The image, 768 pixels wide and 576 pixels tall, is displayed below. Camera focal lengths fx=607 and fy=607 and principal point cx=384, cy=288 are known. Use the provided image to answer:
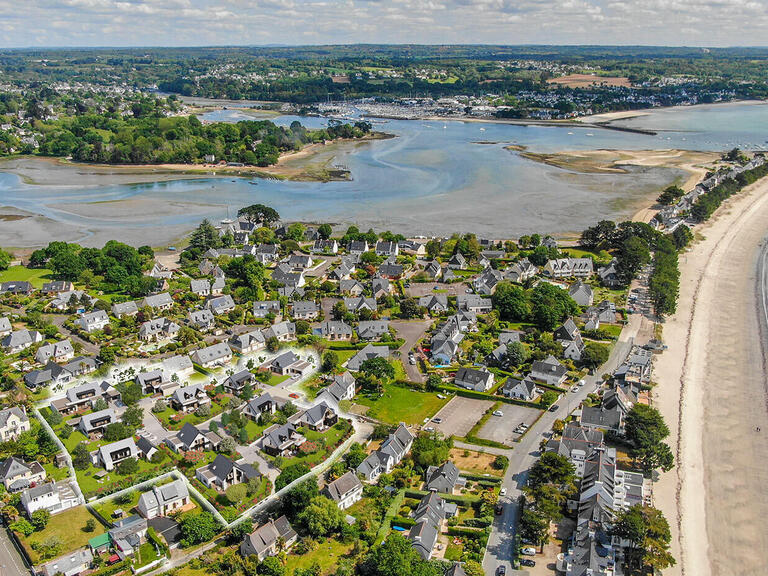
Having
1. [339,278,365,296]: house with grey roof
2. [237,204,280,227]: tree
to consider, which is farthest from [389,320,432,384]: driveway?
[237,204,280,227]: tree

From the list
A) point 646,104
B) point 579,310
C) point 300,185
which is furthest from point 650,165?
point 646,104

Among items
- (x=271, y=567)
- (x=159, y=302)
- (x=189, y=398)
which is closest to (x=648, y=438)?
(x=271, y=567)

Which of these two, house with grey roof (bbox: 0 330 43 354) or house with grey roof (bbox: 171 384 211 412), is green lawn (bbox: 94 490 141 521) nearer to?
house with grey roof (bbox: 171 384 211 412)

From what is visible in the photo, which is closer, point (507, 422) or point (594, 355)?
point (507, 422)

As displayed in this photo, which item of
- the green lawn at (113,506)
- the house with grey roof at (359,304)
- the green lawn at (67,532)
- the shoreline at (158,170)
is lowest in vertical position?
the green lawn at (67,532)

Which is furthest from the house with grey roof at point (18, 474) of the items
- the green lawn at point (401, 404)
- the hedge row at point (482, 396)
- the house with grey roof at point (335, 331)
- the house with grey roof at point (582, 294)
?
the house with grey roof at point (582, 294)

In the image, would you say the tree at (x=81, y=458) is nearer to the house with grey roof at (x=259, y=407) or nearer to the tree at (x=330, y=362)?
the house with grey roof at (x=259, y=407)

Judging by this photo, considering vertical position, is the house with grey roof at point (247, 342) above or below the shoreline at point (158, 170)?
below

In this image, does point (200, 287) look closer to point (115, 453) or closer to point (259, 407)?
point (259, 407)

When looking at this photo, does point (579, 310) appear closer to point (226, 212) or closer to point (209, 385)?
point (209, 385)
